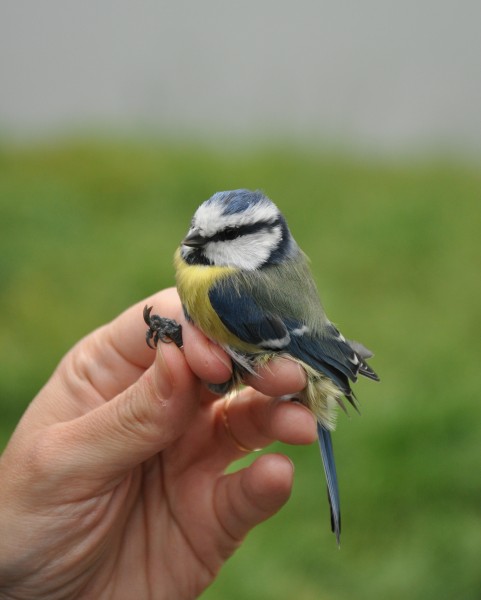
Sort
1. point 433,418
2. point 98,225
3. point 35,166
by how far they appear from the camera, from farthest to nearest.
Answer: point 35,166, point 98,225, point 433,418

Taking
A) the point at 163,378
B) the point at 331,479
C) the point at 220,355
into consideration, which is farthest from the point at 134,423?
the point at 331,479

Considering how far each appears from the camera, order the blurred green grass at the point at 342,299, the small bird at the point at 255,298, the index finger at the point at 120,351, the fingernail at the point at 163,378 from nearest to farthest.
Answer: the fingernail at the point at 163,378
the small bird at the point at 255,298
the index finger at the point at 120,351
the blurred green grass at the point at 342,299

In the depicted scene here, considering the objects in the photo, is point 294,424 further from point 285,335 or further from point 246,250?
point 246,250

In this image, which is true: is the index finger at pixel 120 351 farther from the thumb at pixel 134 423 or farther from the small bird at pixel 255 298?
the thumb at pixel 134 423

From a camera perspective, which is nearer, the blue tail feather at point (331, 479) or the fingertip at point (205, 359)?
the fingertip at point (205, 359)

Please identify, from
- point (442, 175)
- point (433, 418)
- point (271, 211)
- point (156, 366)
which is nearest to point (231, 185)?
point (442, 175)

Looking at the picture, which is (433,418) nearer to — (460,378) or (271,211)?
(460,378)

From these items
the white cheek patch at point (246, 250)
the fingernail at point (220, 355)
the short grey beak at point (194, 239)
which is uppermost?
the short grey beak at point (194, 239)

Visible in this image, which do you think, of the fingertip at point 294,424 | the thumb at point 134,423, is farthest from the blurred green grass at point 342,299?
the thumb at point 134,423
